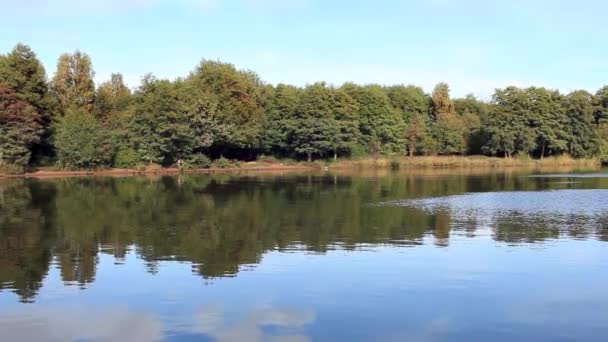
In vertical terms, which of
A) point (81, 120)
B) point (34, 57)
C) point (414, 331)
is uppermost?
point (34, 57)

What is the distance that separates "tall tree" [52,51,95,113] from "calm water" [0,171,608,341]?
139 feet

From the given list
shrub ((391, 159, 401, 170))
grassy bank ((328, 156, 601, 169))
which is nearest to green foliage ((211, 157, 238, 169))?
grassy bank ((328, 156, 601, 169))

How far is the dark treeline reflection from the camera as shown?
1684 cm

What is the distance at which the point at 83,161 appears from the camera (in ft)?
203

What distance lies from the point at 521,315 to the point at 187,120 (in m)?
59.3

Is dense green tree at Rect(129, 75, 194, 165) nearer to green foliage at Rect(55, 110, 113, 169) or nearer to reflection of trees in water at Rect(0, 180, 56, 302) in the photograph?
green foliage at Rect(55, 110, 113, 169)

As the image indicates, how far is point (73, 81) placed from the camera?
7050 cm

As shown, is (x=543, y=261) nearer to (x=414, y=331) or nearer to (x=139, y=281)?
(x=414, y=331)

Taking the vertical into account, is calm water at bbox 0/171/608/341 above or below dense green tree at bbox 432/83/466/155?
below

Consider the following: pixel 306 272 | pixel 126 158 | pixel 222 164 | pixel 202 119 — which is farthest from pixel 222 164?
pixel 306 272

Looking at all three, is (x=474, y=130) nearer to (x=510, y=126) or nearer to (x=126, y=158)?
(x=510, y=126)

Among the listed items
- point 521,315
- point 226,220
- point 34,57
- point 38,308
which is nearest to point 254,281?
point 38,308

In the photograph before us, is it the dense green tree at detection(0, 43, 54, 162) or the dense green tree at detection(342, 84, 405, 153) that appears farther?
the dense green tree at detection(342, 84, 405, 153)

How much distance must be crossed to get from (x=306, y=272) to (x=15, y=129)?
4945cm
